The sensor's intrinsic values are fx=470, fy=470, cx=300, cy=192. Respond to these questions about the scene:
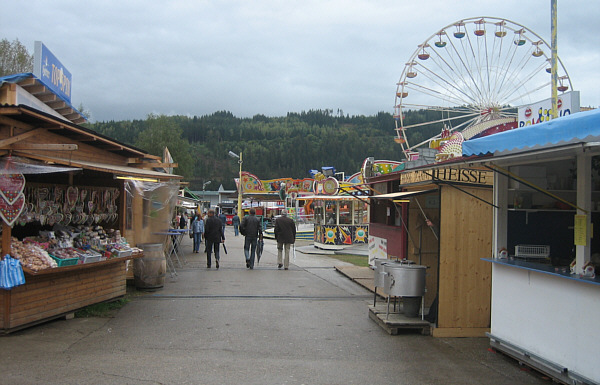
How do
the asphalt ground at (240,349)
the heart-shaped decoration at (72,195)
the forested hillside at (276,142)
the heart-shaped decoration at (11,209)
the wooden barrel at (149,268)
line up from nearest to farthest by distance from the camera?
the asphalt ground at (240,349)
the heart-shaped decoration at (11,209)
the heart-shaped decoration at (72,195)
the wooden barrel at (149,268)
the forested hillside at (276,142)

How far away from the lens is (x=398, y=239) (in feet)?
37.5

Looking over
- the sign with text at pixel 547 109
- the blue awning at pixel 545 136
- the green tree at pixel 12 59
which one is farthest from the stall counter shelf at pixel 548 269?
the green tree at pixel 12 59

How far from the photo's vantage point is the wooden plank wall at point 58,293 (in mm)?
6358

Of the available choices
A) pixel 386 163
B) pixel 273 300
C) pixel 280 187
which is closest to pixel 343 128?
pixel 280 187

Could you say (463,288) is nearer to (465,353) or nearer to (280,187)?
(465,353)

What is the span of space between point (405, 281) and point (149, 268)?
5687 millimetres

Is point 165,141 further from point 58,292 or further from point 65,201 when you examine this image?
point 58,292

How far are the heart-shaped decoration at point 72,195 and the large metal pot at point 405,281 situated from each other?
570cm

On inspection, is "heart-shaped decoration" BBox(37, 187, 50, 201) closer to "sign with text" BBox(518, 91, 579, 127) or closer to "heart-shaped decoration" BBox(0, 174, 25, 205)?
"heart-shaped decoration" BBox(0, 174, 25, 205)

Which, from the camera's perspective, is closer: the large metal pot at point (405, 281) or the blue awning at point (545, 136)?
the blue awning at point (545, 136)

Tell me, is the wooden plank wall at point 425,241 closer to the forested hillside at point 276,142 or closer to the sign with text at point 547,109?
the sign with text at point 547,109

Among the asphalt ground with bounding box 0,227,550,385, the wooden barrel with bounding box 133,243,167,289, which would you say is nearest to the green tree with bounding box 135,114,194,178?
the wooden barrel with bounding box 133,243,167,289

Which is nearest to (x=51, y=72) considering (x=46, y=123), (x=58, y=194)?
(x=58, y=194)

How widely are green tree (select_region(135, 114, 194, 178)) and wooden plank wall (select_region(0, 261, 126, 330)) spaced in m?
46.3
